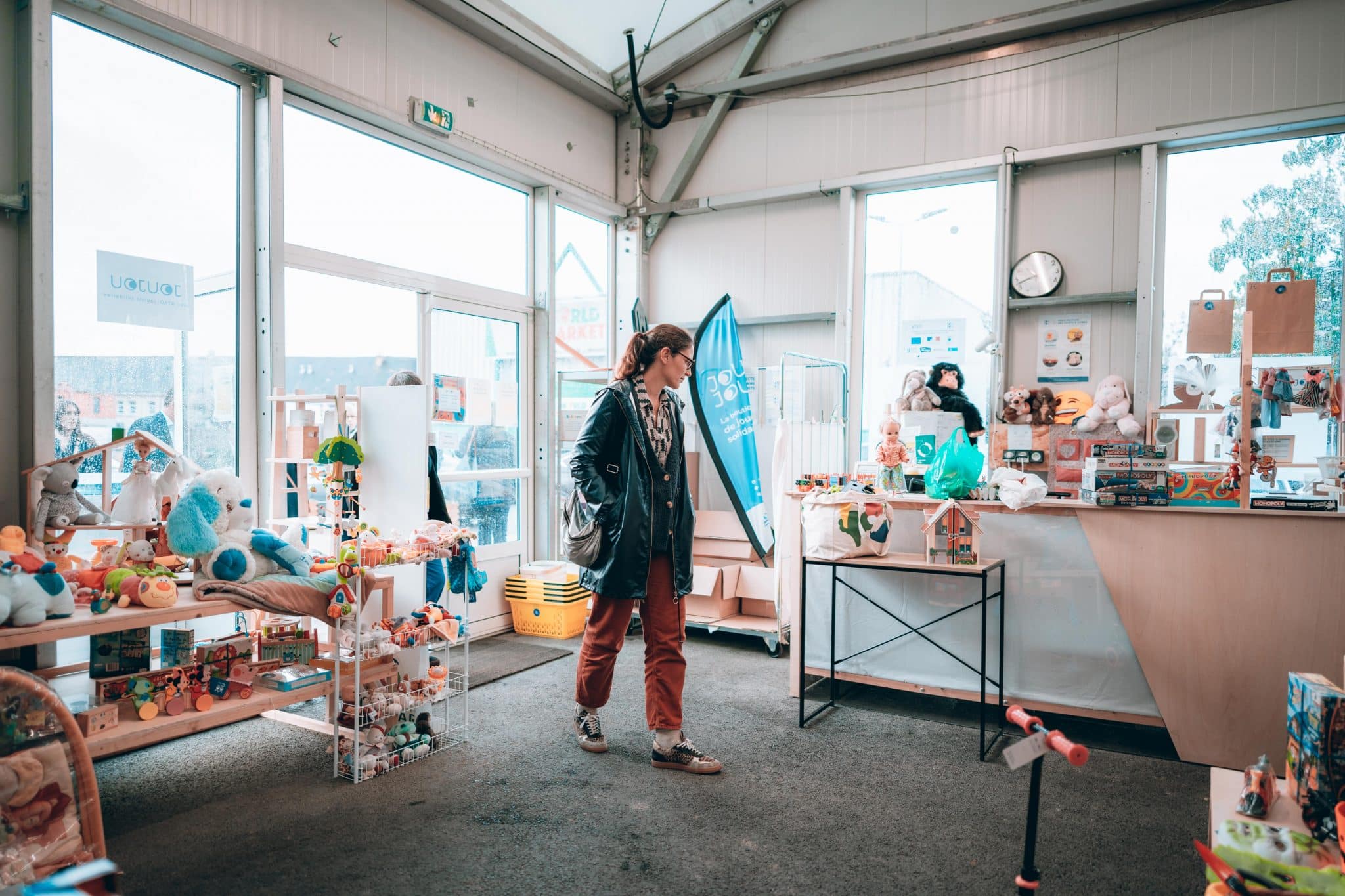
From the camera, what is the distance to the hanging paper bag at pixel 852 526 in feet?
11.4

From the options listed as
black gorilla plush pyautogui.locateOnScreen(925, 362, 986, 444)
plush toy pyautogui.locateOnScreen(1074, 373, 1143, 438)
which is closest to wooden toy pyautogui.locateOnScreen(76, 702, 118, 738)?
black gorilla plush pyautogui.locateOnScreen(925, 362, 986, 444)

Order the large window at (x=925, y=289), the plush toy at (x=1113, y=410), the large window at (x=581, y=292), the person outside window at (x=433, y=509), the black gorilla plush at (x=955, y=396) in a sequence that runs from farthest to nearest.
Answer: the large window at (x=581, y=292) < the large window at (x=925, y=289) < the black gorilla plush at (x=955, y=396) < the plush toy at (x=1113, y=410) < the person outside window at (x=433, y=509)

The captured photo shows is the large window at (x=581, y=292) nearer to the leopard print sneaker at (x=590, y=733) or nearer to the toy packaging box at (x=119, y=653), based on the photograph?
the leopard print sneaker at (x=590, y=733)

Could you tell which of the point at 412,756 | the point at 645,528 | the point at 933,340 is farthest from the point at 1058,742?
the point at 933,340

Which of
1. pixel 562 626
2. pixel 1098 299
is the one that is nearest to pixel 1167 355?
pixel 1098 299

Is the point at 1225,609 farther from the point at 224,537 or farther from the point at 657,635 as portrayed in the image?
the point at 224,537

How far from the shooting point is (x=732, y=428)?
5.23m

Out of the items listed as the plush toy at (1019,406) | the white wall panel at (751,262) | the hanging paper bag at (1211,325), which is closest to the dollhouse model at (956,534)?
the hanging paper bag at (1211,325)

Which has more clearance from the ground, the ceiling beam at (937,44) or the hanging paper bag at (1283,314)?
the ceiling beam at (937,44)

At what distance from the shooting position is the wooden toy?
7.97 feet

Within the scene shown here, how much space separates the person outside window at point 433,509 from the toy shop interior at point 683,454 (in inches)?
1.1

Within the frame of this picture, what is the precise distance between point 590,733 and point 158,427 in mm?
2175

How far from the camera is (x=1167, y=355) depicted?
15.2ft

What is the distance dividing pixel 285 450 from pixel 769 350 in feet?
10.7
